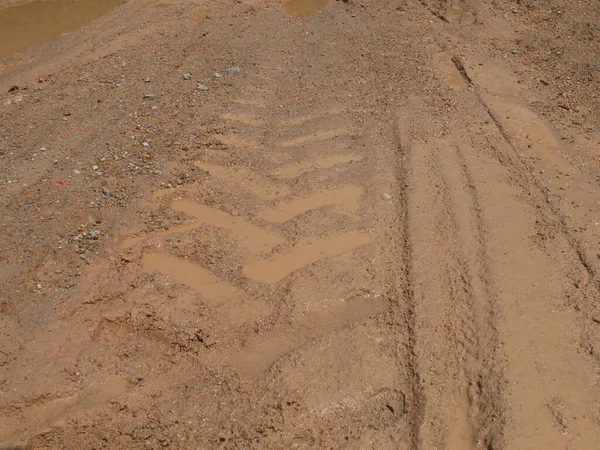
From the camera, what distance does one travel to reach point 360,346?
11.8 feet

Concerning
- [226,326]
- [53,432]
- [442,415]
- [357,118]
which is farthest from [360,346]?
[357,118]

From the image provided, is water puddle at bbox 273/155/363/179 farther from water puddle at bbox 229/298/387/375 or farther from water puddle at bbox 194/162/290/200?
water puddle at bbox 229/298/387/375

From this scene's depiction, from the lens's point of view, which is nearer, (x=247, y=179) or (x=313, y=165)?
(x=247, y=179)

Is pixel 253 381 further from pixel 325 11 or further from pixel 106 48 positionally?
pixel 325 11

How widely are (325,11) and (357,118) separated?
3.14 m

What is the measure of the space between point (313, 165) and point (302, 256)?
123cm

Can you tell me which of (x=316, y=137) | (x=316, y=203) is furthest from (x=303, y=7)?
(x=316, y=203)

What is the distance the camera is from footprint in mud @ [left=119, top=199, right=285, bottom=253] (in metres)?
4.42

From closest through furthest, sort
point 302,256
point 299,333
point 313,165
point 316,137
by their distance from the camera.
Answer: point 299,333
point 302,256
point 313,165
point 316,137

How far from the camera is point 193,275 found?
4191 mm

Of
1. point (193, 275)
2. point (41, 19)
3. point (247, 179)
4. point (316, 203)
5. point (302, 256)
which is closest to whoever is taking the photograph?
point (193, 275)

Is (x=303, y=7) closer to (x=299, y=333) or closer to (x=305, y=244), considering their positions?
(x=305, y=244)

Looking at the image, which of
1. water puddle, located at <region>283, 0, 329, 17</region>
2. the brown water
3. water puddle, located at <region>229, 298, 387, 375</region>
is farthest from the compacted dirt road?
the brown water

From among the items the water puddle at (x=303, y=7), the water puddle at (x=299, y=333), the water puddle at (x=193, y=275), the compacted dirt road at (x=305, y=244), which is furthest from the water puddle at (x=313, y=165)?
the water puddle at (x=303, y=7)
